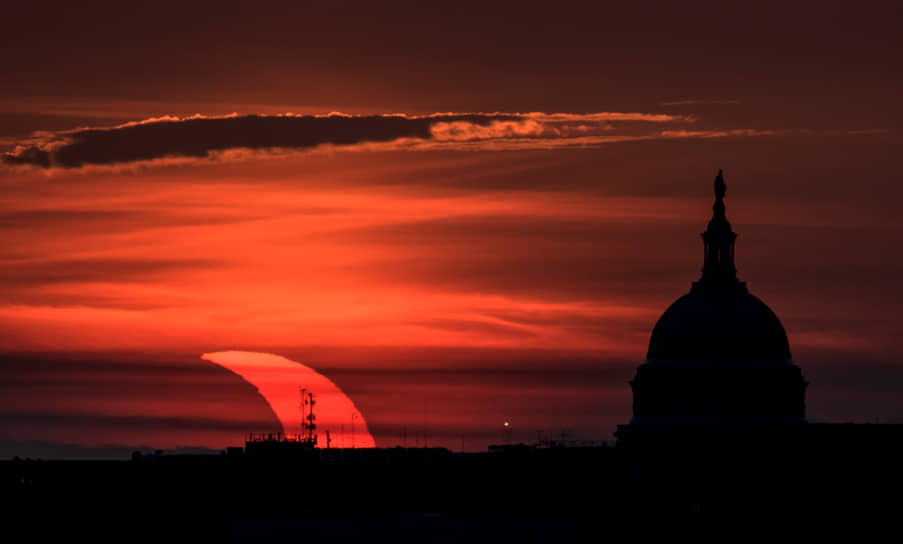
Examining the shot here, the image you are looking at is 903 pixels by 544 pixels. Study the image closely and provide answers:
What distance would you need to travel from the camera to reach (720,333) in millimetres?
187625

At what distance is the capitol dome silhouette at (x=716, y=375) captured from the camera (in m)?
188

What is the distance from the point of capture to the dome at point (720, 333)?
188 metres

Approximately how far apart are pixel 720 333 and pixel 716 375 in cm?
255

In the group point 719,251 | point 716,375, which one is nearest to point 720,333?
point 716,375

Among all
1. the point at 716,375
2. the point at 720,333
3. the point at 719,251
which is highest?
the point at 719,251

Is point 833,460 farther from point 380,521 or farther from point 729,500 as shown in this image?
point 380,521

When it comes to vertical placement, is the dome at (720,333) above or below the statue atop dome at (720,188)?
below

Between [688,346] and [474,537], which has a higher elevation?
[688,346]

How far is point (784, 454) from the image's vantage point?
185 meters

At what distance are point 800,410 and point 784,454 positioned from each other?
585 cm

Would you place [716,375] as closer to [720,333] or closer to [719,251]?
[720,333]

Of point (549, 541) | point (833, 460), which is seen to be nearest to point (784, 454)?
point (833, 460)

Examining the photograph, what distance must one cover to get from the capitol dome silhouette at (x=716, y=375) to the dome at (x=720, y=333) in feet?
0.20

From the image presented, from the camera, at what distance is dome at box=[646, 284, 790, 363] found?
187625mm
